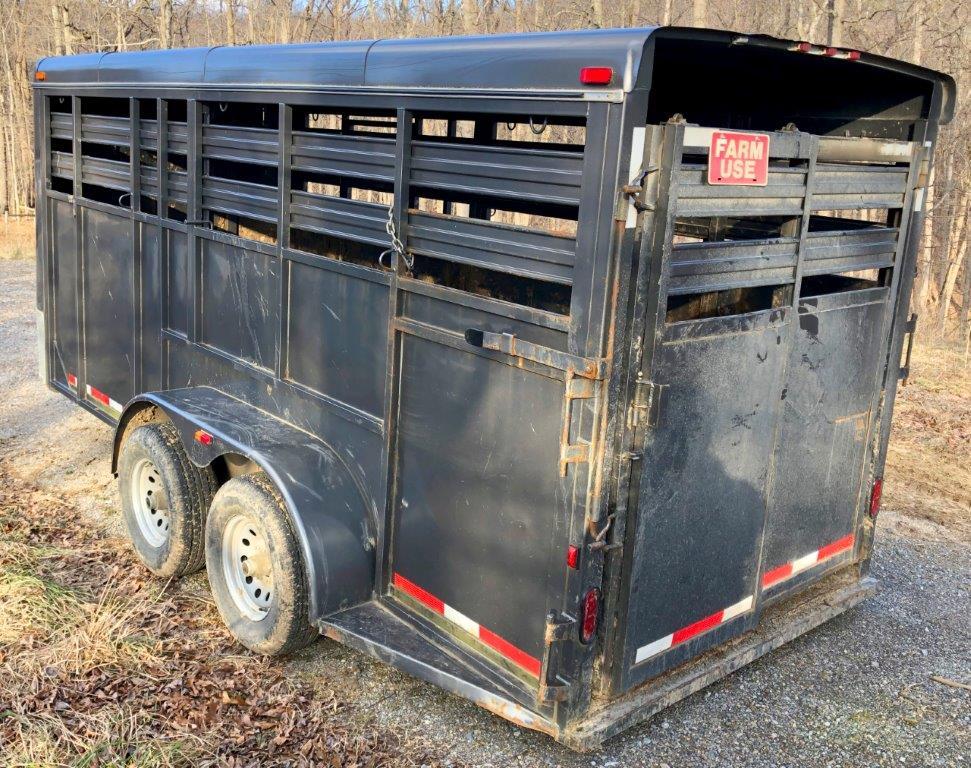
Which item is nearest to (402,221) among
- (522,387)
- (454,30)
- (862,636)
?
(522,387)

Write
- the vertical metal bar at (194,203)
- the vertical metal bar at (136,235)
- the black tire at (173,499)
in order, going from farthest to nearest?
the vertical metal bar at (136,235) < the vertical metal bar at (194,203) < the black tire at (173,499)

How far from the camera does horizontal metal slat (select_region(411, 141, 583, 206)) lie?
2955 mm

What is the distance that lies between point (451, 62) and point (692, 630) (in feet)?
7.49

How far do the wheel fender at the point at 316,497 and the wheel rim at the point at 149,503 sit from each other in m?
0.60

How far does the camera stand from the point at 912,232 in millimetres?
4242

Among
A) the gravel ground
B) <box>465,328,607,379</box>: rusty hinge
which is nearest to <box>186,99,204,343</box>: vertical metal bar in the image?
→ the gravel ground

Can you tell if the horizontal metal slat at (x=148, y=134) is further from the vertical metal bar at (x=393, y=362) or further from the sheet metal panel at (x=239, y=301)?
the vertical metal bar at (x=393, y=362)

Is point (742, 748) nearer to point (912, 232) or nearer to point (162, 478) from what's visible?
point (912, 232)

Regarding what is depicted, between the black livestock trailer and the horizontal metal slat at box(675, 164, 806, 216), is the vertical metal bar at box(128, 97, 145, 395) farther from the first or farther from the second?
the horizontal metal slat at box(675, 164, 806, 216)

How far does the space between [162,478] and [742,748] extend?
2.93 meters

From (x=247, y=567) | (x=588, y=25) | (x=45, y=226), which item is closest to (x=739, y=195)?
(x=247, y=567)

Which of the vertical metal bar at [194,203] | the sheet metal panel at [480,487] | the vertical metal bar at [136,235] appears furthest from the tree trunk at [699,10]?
the sheet metal panel at [480,487]

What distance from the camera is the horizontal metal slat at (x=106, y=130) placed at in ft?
17.8

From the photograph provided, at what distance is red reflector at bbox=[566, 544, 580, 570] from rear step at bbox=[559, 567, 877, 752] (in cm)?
59
